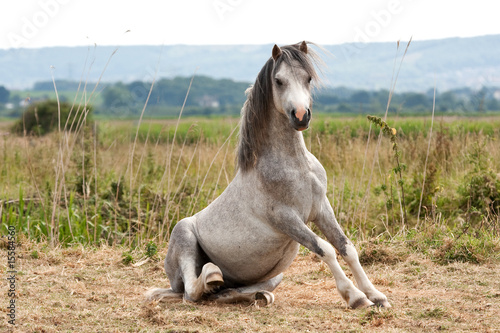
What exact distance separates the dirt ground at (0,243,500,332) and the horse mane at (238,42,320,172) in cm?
111

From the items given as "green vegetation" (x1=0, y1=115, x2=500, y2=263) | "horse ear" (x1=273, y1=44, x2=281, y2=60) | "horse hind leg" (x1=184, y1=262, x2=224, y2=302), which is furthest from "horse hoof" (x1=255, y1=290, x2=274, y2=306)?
"green vegetation" (x1=0, y1=115, x2=500, y2=263)

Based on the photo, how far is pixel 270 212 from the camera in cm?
394

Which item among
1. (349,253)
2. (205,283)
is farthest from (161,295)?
(349,253)

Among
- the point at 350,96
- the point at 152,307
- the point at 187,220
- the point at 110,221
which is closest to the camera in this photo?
the point at 152,307

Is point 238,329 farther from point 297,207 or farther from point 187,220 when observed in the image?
point 187,220

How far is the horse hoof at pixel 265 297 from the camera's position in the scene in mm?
4195

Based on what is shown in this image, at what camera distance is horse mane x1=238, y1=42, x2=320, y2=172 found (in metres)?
3.88

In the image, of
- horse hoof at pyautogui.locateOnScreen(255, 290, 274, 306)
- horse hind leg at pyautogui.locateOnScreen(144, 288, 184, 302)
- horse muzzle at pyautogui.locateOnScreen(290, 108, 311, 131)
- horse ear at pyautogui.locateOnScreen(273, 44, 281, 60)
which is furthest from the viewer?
horse hind leg at pyautogui.locateOnScreen(144, 288, 184, 302)

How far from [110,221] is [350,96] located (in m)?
107

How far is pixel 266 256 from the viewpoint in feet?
13.5

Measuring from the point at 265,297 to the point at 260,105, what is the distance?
140 centimetres

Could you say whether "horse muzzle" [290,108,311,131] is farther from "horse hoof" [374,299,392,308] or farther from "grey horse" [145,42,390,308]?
"horse hoof" [374,299,392,308]

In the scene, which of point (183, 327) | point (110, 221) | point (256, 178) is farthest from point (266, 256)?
point (110, 221)

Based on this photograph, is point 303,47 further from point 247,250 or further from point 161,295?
point 161,295
